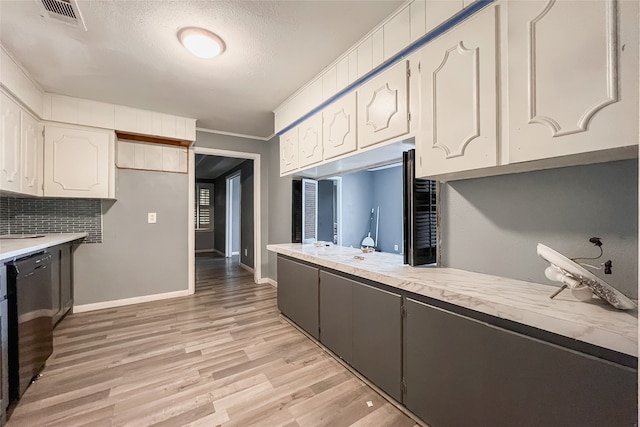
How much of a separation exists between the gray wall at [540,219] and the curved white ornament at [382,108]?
1.88 feet

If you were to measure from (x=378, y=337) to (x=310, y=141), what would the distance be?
5.93ft

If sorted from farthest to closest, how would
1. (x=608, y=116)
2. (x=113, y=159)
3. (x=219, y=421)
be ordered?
1. (x=113, y=159)
2. (x=219, y=421)
3. (x=608, y=116)

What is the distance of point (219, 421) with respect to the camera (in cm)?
144

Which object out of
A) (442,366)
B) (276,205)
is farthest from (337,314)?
(276,205)

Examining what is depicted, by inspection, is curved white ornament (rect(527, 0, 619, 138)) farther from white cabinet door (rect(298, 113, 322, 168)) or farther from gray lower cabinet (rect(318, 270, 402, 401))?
white cabinet door (rect(298, 113, 322, 168))

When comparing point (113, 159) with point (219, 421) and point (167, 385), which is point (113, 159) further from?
point (219, 421)

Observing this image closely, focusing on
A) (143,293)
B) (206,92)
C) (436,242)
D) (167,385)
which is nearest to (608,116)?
(436,242)

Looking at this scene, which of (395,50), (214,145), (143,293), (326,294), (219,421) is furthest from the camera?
(214,145)

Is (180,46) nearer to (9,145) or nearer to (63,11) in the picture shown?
(63,11)

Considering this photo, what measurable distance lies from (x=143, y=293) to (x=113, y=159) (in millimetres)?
1697

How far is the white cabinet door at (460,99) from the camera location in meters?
1.21

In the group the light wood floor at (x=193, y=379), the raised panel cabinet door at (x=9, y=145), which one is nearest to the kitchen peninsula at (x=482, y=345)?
the light wood floor at (x=193, y=379)

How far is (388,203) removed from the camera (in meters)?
5.83

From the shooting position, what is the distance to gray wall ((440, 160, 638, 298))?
3.44 feet
